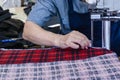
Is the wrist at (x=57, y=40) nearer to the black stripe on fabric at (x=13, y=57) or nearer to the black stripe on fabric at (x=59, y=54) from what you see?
the black stripe on fabric at (x=59, y=54)

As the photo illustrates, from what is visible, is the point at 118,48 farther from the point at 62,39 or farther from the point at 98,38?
the point at 62,39

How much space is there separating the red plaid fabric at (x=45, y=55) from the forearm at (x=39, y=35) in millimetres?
64

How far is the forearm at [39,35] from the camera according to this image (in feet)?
3.51

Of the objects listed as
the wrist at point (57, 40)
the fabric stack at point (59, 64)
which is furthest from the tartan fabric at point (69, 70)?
the wrist at point (57, 40)

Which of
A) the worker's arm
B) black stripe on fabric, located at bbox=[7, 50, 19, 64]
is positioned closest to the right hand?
the worker's arm

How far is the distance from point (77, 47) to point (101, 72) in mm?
184

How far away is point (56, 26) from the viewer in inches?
64.1

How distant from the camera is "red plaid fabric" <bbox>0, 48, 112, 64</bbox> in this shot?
0.92 m

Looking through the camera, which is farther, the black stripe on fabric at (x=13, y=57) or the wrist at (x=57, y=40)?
the wrist at (x=57, y=40)

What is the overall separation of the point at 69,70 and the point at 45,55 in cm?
16

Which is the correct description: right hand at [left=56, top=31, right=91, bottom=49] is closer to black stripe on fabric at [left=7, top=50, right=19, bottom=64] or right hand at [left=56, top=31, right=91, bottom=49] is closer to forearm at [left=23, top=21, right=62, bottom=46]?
forearm at [left=23, top=21, right=62, bottom=46]

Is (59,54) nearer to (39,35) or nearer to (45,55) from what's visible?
(45,55)

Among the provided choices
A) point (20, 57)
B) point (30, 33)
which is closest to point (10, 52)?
point (20, 57)

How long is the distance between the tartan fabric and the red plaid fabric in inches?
1.2
